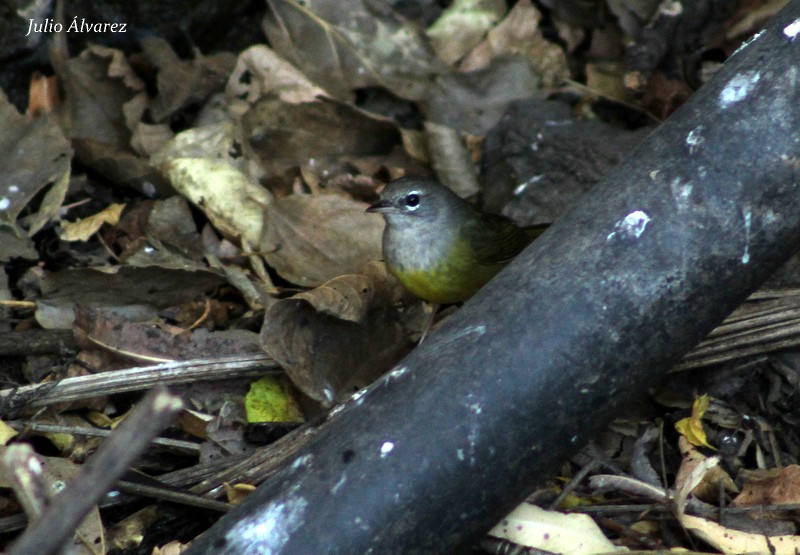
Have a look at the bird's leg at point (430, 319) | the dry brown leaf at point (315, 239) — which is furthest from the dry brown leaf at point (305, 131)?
the bird's leg at point (430, 319)

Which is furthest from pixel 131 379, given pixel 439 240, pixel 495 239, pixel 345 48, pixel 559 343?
pixel 345 48

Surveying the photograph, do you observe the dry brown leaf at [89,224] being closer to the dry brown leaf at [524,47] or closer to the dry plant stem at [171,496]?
the dry plant stem at [171,496]

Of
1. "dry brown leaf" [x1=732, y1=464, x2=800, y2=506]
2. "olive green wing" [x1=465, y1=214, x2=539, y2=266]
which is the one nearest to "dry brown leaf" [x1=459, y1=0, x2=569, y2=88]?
"olive green wing" [x1=465, y1=214, x2=539, y2=266]

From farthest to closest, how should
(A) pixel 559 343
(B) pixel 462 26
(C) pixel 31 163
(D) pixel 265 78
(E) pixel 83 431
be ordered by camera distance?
(B) pixel 462 26 → (D) pixel 265 78 → (C) pixel 31 163 → (E) pixel 83 431 → (A) pixel 559 343

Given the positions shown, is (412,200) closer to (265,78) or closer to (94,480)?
(265,78)

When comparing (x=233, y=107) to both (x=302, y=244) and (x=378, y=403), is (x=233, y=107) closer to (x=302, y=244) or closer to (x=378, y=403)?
(x=302, y=244)
